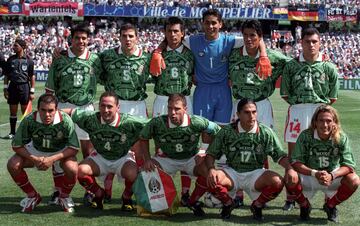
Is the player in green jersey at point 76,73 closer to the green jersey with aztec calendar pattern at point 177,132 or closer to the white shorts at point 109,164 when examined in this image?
the white shorts at point 109,164

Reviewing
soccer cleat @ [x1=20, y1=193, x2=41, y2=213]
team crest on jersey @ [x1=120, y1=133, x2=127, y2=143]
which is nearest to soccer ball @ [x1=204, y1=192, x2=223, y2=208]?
team crest on jersey @ [x1=120, y1=133, x2=127, y2=143]

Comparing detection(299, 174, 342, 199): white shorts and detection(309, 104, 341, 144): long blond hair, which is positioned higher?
detection(309, 104, 341, 144): long blond hair

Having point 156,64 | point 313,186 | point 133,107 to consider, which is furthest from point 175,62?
point 313,186

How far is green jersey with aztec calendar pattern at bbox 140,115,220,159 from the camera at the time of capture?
251 inches

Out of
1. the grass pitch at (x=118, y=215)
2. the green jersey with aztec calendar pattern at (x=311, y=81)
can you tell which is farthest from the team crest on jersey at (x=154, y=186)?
the green jersey with aztec calendar pattern at (x=311, y=81)

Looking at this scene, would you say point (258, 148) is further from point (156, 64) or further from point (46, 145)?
point (46, 145)

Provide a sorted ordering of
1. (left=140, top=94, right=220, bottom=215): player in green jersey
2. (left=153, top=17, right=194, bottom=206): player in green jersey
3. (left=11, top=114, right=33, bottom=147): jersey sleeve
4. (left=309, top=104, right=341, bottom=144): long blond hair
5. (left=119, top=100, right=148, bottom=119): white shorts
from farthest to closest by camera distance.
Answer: (left=119, top=100, right=148, bottom=119): white shorts < (left=153, top=17, right=194, bottom=206): player in green jersey < (left=11, top=114, right=33, bottom=147): jersey sleeve < (left=140, top=94, right=220, bottom=215): player in green jersey < (left=309, top=104, right=341, bottom=144): long blond hair

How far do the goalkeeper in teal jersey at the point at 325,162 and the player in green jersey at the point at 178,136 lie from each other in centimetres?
89

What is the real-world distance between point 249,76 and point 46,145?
7.21 feet

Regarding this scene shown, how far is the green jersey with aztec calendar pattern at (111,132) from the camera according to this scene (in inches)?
256

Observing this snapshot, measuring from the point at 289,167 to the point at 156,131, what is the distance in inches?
52.3

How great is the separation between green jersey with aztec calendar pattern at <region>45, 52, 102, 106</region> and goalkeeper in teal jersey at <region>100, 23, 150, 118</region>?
0.50 feet

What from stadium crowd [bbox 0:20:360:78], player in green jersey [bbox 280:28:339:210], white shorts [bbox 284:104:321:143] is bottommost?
white shorts [bbox 284:104:321:143]

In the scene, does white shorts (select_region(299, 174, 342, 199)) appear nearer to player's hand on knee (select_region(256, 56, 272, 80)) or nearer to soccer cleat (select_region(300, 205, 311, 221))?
soccer cleat (select_region(300, 205, 311, 221))
